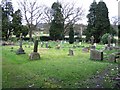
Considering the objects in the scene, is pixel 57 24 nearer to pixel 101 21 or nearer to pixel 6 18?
pixel 101 21

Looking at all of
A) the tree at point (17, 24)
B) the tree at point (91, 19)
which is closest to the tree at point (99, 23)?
the tree at point (91, 19)

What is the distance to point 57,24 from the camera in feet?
192

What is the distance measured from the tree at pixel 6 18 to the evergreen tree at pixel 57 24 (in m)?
10.1

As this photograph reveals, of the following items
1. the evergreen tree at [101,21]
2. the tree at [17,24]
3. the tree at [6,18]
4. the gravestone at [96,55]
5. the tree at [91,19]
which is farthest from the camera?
the tree at [91,19]

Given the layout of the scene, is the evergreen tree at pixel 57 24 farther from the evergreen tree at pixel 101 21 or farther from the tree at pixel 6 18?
the tree at pixel 6 18

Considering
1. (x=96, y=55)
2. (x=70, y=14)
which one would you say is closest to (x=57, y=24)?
(x=70, y=14)

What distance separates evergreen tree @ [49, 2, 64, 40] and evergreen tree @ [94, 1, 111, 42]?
858 cm

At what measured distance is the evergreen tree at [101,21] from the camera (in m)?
53.5

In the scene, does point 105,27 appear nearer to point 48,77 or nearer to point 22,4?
point 22,4

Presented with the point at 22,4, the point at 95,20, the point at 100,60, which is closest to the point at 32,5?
the point at 22,4

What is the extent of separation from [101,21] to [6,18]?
20826 mm

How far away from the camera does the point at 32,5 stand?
197ft

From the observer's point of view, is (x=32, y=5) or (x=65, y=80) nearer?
(x=65, y=80)

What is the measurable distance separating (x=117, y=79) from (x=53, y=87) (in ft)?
8.83
